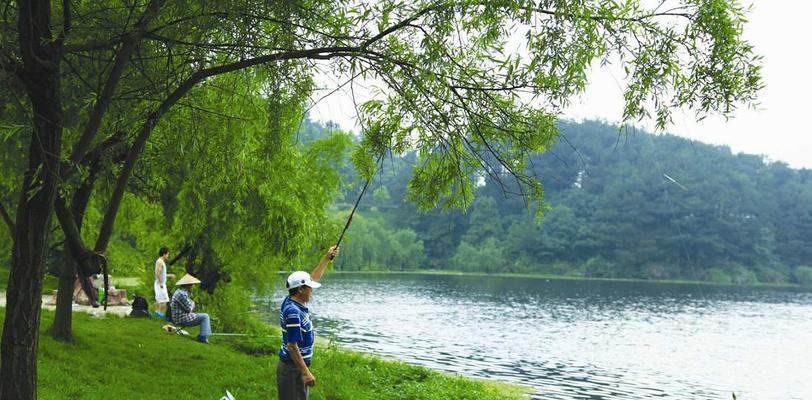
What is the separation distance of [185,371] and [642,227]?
101 m

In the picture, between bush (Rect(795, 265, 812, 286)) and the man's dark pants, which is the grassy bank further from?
bush (Rect(795, 265, 812, 286))

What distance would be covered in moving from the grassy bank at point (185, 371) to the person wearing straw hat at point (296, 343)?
131 inches

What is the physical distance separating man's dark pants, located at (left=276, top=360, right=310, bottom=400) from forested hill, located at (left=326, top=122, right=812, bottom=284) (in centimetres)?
8262

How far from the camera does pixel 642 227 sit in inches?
4163

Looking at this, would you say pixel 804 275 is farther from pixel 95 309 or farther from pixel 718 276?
pixel 95 309

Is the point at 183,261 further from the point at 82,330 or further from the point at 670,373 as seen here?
the point at 670,373

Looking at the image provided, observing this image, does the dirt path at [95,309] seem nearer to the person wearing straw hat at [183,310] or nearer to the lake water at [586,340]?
the person wearing straw hat at [183,310]

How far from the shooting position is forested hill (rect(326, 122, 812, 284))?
9981cm

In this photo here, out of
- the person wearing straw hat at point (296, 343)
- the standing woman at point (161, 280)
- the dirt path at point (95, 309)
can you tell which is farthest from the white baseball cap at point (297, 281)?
the dirt path at point (95, 309)

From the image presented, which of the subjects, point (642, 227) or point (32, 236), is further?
point (642, 227)

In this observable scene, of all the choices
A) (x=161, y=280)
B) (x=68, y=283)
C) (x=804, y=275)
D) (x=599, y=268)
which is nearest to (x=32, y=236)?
(x=68, y=283)

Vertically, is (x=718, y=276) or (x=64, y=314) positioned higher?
(x=718, y=276)

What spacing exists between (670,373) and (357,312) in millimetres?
17619

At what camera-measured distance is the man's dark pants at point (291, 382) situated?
254 inches
